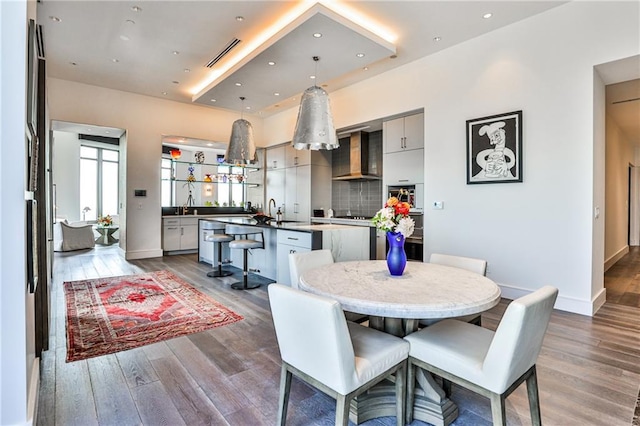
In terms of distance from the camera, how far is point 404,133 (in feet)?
16.9

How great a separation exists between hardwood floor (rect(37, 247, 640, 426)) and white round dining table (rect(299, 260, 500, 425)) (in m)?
0.09

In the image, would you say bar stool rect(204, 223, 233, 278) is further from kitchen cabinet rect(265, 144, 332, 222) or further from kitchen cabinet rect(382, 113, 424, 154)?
kitchen cabinet rect(382, 113, 424, 154)

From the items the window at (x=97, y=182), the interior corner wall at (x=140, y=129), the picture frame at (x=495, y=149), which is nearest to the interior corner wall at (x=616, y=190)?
the picture frame at (x=495, y=149)

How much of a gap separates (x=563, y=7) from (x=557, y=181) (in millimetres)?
1786

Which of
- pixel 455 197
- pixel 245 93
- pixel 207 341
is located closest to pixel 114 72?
pixel 245 93

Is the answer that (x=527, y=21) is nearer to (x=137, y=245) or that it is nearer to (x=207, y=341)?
(x=207, y=341)

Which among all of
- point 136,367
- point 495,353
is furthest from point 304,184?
point 495,353

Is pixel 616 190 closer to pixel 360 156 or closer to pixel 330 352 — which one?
pixel 360 156

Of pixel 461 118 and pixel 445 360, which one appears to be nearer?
pixel 445 360

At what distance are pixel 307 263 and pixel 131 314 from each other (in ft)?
7.00

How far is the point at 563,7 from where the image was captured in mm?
3424

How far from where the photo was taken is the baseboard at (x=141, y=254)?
654cm

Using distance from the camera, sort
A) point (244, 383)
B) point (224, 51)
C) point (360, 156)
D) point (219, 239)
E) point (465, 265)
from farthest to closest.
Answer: point (360, 156), point (219, 239), point (224, 51), point (465, 265), point (244, 383)
